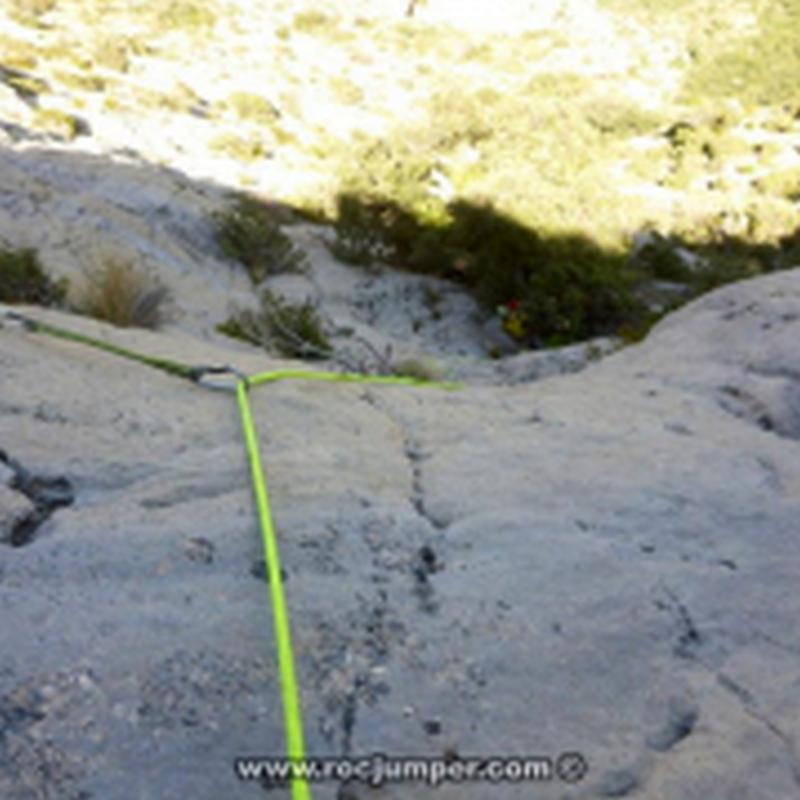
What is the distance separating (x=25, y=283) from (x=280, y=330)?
5.64 ft

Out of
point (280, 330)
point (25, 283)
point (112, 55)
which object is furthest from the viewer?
point (112, 55)

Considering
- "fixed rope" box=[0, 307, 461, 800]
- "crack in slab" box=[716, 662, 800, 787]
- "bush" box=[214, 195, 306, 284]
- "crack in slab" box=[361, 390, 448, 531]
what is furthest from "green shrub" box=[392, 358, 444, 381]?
"bush" box=[214, 195, 306, 284]

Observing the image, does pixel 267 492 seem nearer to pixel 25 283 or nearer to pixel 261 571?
pixel 261 571

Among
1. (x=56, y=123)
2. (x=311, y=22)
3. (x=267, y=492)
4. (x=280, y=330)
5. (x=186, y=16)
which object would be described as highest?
(x=311, y=22)

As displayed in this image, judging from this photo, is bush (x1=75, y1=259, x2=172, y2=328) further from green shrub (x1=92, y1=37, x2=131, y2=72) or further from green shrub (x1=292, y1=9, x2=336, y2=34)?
green shrub (x1=292, y1=9, x2=336, y2=34)

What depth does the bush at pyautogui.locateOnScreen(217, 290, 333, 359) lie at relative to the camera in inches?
186

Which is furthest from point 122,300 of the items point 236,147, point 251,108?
point 251,108

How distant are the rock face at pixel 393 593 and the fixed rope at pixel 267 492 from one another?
0.14 ft

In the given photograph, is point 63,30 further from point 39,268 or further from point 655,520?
point 655,520

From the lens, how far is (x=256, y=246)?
7.78 metres

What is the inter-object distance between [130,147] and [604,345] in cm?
832

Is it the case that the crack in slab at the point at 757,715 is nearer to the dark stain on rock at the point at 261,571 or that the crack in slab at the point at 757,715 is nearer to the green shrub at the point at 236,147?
the dark stain on rock at the point at 261,571

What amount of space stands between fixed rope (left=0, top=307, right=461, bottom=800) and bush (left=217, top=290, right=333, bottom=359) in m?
1.98

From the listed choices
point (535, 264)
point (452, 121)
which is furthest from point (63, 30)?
point (535, 264)
